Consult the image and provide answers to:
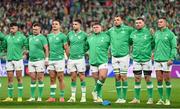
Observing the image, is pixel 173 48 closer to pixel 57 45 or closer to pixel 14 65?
pixel 57 45

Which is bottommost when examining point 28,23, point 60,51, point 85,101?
point 85,101

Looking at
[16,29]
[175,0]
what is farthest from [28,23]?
[16,29]

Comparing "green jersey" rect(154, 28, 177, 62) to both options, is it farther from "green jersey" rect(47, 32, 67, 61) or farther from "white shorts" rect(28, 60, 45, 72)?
"white shorts" rect(28, 60, 45, 72)

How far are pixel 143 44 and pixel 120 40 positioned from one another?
735mm

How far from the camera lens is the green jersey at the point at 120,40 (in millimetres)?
18422

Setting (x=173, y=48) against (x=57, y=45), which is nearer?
(x=173, y=48)

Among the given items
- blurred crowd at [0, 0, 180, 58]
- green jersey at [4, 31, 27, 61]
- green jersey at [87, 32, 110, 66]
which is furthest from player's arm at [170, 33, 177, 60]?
blurred crowd at [0, 0, 180, 58]

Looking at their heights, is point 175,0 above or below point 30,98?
above

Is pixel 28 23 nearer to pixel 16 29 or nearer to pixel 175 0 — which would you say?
pixel 175 0

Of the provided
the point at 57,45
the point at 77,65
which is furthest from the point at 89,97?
the point at 57,45

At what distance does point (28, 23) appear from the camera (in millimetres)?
36938

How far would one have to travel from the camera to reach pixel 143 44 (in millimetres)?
18250

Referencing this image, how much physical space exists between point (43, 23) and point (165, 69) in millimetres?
20349

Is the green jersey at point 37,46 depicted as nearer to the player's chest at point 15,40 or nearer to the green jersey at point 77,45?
the player's chest at point 15,40
